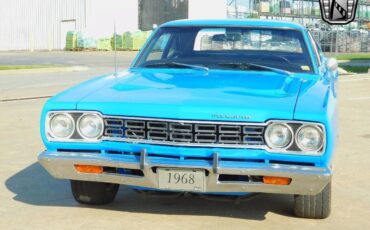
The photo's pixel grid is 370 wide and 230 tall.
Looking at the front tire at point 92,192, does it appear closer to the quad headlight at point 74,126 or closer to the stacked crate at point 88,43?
the quad headlight at point 74,126

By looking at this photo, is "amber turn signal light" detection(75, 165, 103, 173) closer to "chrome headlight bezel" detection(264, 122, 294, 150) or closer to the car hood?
the car hood

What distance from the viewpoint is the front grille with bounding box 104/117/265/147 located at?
3887 mm

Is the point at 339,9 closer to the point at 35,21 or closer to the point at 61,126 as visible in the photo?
the point at 35,21

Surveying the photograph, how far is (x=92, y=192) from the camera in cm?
470

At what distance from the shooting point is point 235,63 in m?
5.22

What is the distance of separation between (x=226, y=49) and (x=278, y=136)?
72.3 inches

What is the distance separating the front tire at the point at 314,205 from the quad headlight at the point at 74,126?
157 cm

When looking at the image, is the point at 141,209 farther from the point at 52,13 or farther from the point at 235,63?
the point at 52,13

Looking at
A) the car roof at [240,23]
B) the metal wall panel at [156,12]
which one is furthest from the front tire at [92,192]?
the metal wall panel at [156,12]

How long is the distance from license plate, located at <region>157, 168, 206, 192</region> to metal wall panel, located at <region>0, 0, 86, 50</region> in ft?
157

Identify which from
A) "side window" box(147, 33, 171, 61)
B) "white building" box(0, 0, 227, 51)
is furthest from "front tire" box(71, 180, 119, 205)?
"white building" box(0, 0, 227, 51)

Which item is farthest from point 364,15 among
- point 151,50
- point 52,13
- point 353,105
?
point 151,50

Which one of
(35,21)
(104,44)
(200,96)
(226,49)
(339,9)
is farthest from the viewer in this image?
(35,21)

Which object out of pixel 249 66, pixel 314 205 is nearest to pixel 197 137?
pixel 314 205
